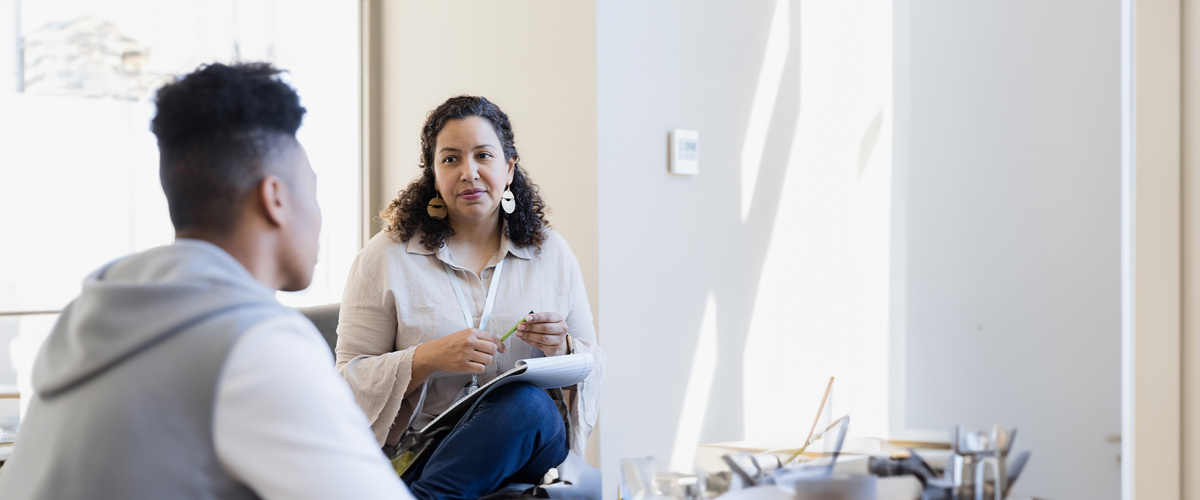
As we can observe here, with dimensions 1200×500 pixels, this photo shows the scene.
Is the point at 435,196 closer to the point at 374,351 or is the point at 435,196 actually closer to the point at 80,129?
the point at 374,351

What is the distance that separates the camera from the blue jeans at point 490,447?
180 cm

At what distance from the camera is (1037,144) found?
1.94 meters

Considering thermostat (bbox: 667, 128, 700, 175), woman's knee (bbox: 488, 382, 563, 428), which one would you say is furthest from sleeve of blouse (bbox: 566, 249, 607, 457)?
thermostat (bbox: 667, 128, 700, 175)

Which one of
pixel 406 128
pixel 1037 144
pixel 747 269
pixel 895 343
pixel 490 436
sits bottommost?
pixel 490 436

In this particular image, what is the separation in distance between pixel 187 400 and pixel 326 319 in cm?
177

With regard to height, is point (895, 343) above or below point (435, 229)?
below

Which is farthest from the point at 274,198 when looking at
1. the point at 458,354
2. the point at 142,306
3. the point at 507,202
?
the point at 507,202

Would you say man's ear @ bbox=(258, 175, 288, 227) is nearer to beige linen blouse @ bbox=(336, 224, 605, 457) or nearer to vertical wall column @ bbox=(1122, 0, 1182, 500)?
beige linen blouse @ bbox=(336, 224, 605, 457)

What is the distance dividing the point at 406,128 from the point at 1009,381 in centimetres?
232

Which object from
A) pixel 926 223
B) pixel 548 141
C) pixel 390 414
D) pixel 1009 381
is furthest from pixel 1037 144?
pixel 390 414

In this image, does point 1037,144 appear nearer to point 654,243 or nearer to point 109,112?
point 654,243

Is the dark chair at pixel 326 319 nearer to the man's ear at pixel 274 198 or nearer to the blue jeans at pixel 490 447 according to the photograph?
the blue jeans at pixel 490 447

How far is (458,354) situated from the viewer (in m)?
1.83

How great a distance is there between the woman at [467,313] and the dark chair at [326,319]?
40cm
